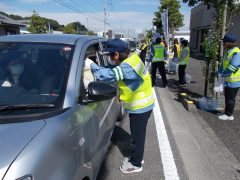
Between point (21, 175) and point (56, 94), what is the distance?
1039mm

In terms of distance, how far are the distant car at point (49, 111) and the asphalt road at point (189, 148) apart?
979 millimetres

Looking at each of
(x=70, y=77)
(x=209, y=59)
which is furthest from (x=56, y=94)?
(x=209, y=59)

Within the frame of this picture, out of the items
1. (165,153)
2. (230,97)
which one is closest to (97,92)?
(165,153)

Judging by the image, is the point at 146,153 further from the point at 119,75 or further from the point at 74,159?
the point at 74,159

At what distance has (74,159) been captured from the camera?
227cm

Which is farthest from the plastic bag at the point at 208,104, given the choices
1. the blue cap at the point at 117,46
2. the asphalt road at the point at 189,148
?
the blue cap at the point at 117,46

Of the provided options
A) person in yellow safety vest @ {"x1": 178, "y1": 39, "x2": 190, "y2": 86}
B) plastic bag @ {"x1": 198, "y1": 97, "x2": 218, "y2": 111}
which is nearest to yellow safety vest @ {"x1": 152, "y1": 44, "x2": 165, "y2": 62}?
person in yellow safety vest @ {"x1": 178, "y1": 39, "x2": 190, "y2": 86}

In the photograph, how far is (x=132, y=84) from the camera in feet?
11.8

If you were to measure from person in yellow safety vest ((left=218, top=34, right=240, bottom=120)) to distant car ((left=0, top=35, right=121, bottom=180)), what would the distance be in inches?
140

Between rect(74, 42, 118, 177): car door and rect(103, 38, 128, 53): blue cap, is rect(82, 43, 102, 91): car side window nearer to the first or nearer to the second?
rect(74, 42, 118, 177): car door

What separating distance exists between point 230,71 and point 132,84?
3413 mm

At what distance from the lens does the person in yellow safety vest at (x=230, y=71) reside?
6.18m

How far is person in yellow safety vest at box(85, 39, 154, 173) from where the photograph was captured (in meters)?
3.35

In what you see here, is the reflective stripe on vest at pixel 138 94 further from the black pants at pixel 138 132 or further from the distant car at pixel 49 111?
the distant car at pixel 49 111
